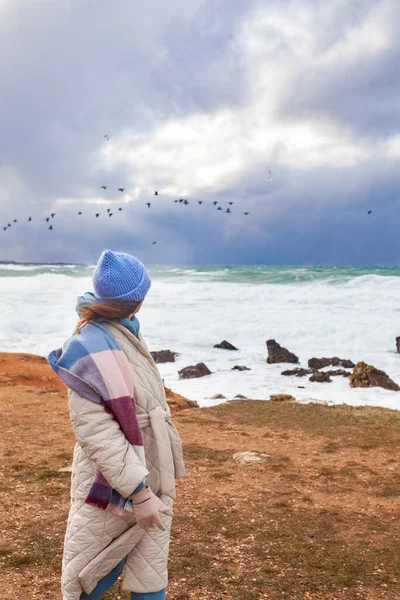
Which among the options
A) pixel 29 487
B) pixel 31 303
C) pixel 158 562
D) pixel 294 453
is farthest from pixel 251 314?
pixel 158 562

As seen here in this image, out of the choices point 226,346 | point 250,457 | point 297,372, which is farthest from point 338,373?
point 250,457

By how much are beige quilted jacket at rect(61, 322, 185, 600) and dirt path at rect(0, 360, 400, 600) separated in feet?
5.54

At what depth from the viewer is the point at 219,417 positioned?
31.7 feet

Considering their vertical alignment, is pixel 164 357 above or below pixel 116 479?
below

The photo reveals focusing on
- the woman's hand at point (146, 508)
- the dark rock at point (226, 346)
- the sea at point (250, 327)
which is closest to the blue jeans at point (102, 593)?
the woman's hand at point (146, 508)

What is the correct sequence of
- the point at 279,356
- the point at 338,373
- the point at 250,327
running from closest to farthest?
1. the point at 338,373
2. the point at 279,356
3. the point at 250,327

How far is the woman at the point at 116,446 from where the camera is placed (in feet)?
7.14

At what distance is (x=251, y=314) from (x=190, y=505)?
25.8 m

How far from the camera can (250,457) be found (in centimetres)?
718

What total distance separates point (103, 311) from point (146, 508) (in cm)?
79

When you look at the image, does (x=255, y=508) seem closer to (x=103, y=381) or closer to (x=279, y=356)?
(x=103, y=381)

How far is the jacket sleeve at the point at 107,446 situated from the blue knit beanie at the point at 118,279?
0.42 meters

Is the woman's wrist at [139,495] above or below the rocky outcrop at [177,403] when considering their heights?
above

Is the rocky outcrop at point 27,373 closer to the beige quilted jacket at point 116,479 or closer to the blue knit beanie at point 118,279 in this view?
the beige quilted jacket at point 116,479
